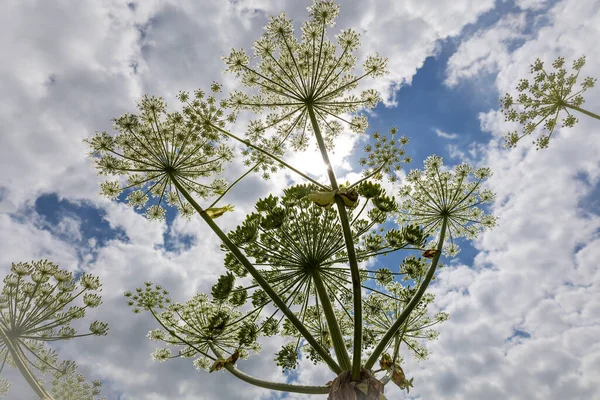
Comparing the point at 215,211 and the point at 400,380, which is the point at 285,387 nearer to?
the point at 400,380

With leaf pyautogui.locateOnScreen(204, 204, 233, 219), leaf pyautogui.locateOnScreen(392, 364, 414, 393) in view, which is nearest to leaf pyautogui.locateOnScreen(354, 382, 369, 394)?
leaf pyautogui.locateOnScreen(392, 364, 414, 393)

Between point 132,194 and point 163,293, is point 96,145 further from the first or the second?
point 163,293

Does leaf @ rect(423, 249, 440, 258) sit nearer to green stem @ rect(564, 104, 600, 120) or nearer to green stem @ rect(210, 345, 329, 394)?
green stem @ rect(210, 345, 329, 394)

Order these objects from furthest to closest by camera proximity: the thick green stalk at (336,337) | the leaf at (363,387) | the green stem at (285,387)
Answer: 1. the thick green stalk at (336,337)
2. the green stem at (285,387)
3. the leaf at (363,387)

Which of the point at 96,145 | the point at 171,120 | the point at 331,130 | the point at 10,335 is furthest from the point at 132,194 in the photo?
the point at 331,130

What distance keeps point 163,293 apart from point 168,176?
10.2ft

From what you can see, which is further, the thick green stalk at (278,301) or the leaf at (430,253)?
the leaf at (430,253)

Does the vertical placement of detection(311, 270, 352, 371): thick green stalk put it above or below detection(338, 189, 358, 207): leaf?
below

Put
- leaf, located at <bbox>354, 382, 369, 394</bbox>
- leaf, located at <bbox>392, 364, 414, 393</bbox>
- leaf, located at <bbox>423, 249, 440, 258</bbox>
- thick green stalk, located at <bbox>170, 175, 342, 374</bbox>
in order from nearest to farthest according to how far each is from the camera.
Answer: leaf, located at <bbox>354, 382, 369, 394</bbox>, thick green stalk, located at <bbox>170, 175, 342, 374</bbox>, leaf, located at <bbox>392, 364, 414, 393</bbox>, leaf, located at <bbox>423, 249, 440, 258</bbox>

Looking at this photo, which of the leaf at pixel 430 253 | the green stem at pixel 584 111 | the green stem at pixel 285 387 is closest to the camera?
the green stem at pixel 285 387

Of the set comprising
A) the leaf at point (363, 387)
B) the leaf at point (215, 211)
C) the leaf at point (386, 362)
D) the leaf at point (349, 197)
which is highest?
the leaf at point (215, 211)

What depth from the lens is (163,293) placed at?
917 centimetres

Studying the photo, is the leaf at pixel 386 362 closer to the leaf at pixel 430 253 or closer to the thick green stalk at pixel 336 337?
the thick green stalk at pixel 336 337

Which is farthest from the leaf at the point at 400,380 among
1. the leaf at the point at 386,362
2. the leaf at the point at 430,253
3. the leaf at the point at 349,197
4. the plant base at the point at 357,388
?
the leaf at the point at 349,197
